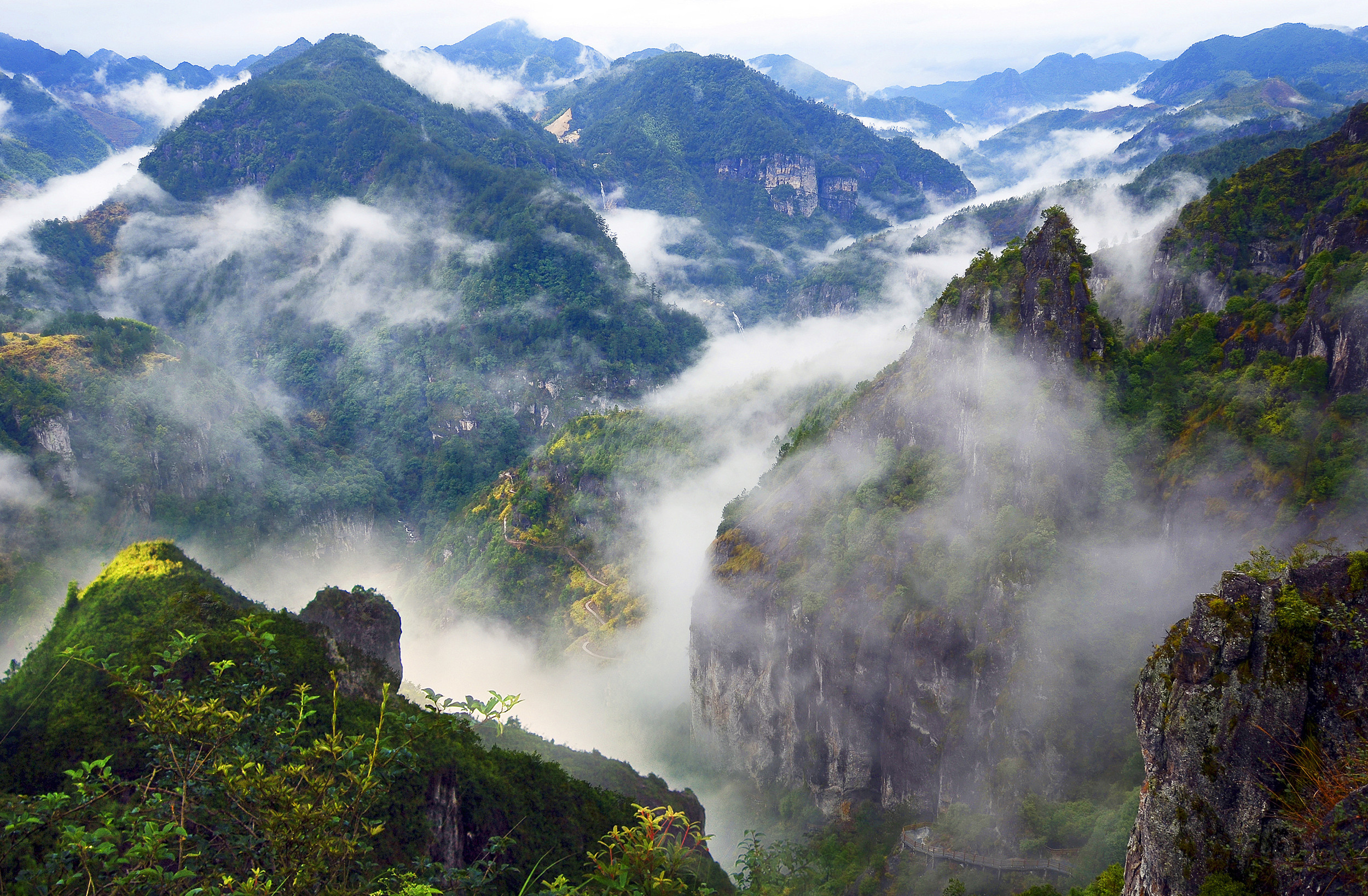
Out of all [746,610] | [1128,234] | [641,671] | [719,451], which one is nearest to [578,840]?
[746,610]

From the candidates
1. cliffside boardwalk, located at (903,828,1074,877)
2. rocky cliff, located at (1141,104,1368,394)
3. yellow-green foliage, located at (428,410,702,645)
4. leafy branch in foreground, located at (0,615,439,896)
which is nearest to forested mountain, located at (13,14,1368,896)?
leafy branch in foreground, located at (0,615,439,896)

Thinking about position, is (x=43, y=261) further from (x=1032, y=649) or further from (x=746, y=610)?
(x=1032, y=649)

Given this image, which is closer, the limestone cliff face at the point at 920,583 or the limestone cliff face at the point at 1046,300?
the limestone cliff face at the point at 920,583

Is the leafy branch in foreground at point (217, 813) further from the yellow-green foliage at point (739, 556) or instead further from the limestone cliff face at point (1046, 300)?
the yellow-green foliage at point (739, 556)

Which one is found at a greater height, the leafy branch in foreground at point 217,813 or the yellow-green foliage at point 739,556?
the yellow-green foliage at point 739,556

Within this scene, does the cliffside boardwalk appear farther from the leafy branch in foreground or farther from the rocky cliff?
the leafy branch in foreground

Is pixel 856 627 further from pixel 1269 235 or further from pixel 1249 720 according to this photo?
pixel 1269 235

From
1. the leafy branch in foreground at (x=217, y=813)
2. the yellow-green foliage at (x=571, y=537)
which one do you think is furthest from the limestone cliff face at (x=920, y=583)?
the leafy branch in foreground at (x=217, y=813)
